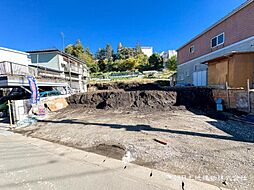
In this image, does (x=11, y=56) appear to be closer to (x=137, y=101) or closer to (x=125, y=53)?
(x=137, y=101)

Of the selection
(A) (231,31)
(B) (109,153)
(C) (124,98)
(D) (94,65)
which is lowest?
(B) (109,153)

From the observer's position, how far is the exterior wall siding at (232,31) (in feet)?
33.8

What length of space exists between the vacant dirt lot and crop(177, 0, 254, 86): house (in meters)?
7.17

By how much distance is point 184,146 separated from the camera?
12.9ft

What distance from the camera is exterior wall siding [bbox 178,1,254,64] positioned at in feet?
33.8

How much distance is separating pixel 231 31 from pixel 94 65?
139 ft

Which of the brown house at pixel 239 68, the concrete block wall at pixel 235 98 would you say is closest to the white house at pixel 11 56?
the concrete block wall at pixel 235 98

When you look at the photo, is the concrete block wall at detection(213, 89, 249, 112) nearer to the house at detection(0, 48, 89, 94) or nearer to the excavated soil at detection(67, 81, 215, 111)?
the excavated soil at detection(67, 81, 215, 111)

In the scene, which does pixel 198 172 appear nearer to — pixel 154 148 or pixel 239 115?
pixel 154 148

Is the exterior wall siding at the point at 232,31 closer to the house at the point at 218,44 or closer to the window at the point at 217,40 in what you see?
the house at the point at 218,44

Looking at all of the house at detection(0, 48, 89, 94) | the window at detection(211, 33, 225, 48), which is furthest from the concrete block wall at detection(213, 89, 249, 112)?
the house at detection(0, 48, 89, 94)

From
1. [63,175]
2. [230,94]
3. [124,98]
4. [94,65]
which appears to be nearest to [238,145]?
[63,175]

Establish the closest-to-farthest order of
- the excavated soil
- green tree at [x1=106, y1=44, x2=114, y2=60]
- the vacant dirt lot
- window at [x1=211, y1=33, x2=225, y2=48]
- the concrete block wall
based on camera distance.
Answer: the vacant dirt lot < the concrete block wall < the excavated soil < window at [x1=211, y1=33, x2=225, y2=48] < green tree at [x1=106, y1=44, x2=114, y2=60]

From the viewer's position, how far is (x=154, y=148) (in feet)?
12.8
